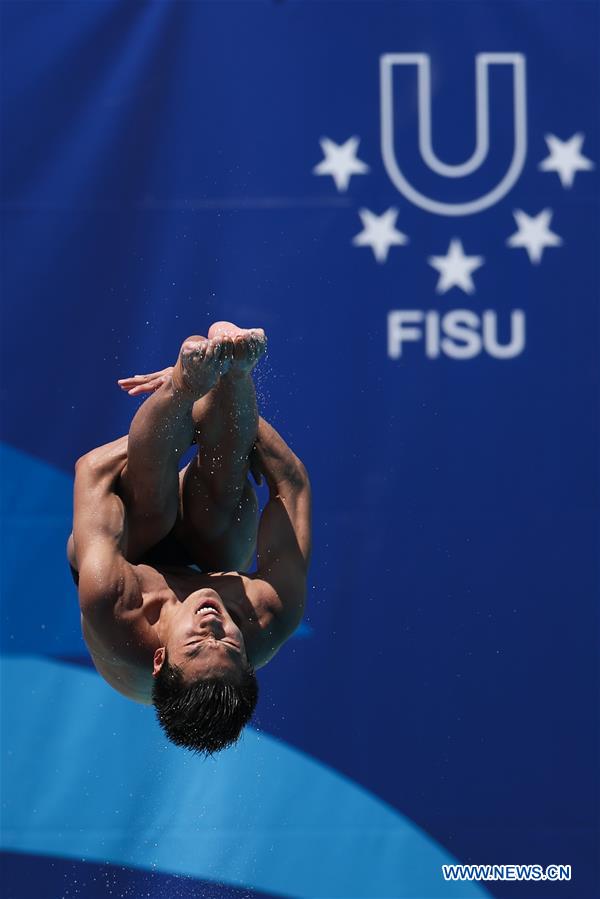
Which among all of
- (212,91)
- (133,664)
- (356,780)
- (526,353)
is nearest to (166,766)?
(356,780)

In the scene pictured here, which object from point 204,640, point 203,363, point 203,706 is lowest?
point 203,706

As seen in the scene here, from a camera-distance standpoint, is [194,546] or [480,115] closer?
[194,546]

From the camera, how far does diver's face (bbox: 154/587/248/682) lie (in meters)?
3.04

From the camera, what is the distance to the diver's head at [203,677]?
304 cm

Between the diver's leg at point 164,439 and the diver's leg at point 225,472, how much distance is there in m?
0.07

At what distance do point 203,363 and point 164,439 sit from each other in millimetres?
281

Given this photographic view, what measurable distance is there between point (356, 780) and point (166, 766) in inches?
24.1

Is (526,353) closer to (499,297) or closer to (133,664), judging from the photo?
(499,297)

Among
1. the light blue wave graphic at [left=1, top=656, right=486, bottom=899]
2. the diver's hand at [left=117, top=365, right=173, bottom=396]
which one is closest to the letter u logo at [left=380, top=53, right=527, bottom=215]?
the diver's hand at [left=117, top=365, right=173, bottom=396]

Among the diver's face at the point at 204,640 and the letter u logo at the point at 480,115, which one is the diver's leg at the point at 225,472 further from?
the letter u logo at the point at 480,115

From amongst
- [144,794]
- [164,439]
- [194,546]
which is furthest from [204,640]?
[144,794]

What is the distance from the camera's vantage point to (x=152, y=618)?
3215 millimetres

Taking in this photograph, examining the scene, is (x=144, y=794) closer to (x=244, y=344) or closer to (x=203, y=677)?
(x=203, y=677)

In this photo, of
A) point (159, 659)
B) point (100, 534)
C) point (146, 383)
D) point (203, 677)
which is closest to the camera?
point (203, 677)
